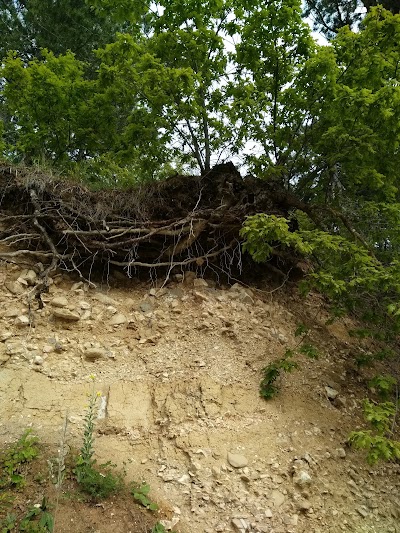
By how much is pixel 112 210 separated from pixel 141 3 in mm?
3137

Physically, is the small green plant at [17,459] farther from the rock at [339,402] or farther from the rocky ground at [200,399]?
the rock at [339,402]

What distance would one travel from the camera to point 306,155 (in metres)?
5.74

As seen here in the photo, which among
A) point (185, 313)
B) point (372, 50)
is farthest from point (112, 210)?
point (372, 50)

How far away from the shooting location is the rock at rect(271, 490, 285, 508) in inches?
129

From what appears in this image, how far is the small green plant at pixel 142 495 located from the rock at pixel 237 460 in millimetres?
706

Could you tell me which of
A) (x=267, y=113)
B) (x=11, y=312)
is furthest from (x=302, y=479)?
(x=267, y=113)

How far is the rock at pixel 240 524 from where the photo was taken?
3072 millimetres

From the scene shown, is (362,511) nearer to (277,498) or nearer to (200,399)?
(277,498)

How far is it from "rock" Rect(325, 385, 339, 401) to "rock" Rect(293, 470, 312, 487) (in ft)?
2.95

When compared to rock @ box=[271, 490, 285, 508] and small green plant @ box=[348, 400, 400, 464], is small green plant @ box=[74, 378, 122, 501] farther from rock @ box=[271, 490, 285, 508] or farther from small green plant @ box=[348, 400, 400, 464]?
small green plant @ box=[348, 400, 400, 464]

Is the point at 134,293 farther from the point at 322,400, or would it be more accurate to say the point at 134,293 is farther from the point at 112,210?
the point at 322,400

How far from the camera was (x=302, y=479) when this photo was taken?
3424 millimetres

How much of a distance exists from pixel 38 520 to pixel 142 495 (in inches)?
28.3

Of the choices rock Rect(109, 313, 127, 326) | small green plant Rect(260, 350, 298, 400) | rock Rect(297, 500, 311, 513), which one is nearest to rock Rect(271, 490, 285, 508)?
rock Rect(297, 500, 311, 513)
